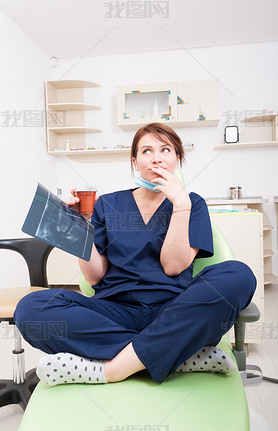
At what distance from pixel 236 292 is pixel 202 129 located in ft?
10.8

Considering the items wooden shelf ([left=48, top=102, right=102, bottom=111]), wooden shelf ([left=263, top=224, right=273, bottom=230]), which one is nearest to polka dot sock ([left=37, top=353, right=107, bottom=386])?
wooden shelf ([left=263, top=224, right=273, bottom=230])

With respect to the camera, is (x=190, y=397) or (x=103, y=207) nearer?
(x=190, y=397)

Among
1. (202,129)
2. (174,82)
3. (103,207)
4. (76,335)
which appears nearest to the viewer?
(76,335)

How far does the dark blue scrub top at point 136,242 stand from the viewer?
3.80 ft

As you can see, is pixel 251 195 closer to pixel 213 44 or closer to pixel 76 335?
pixel 213 44

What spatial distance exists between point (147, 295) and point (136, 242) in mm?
190

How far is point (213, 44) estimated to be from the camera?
3898 millimetres

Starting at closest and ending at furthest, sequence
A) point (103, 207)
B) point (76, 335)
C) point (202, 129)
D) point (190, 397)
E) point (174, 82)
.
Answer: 1. point (190, 397)
2. point (76, 335)
3. point (103, 207)
4. point (174, 82)
5. point (202, 129)

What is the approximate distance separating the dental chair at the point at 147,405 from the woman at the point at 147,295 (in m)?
0.03

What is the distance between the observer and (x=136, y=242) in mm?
1235

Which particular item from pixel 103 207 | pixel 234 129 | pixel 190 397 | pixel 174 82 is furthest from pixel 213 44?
pixel 190 397

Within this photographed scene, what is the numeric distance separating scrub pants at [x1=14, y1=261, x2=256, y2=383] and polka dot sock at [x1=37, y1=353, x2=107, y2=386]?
1.6 inches

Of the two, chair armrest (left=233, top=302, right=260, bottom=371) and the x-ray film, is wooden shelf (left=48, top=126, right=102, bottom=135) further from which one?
chair armrest (left=233, top=302, right=260, bottom=371)

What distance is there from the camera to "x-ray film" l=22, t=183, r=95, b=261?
0.87 meters
